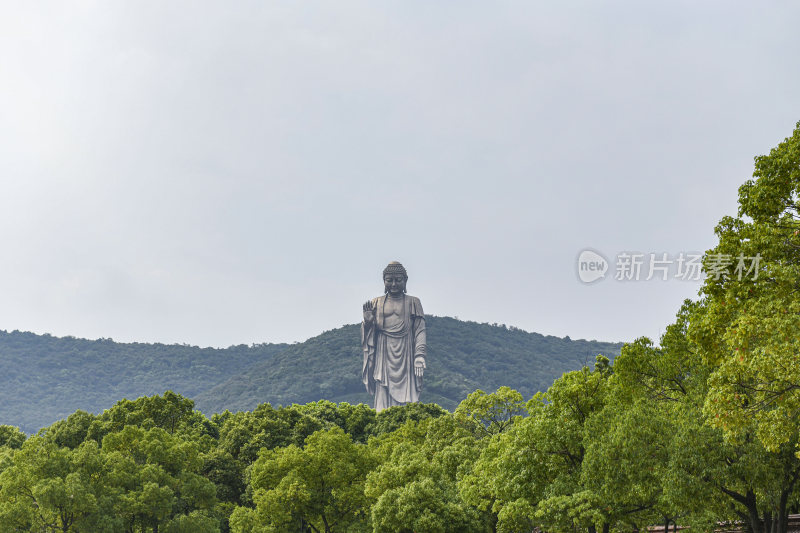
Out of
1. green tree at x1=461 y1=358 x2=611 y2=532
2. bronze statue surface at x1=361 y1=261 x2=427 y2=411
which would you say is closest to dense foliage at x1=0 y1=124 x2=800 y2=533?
green tree at x1=461 y1=358 x2=611 y2=532

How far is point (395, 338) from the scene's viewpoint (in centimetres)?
7600

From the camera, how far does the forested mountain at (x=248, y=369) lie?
110625 mm

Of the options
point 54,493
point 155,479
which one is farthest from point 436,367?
point 54,493

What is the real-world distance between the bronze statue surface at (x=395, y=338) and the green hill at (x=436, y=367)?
81.5 feet

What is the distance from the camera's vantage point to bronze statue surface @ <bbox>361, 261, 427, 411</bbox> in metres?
75.2

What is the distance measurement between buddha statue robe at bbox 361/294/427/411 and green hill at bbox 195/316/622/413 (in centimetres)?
Result: 2477

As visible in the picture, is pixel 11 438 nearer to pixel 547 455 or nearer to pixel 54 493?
pixel 54 493

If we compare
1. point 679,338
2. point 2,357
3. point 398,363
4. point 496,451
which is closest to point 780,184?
point 679,338

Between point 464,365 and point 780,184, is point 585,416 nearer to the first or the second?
point 780,184

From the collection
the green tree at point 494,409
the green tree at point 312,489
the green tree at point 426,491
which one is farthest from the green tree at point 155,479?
the green tree at point 494,409

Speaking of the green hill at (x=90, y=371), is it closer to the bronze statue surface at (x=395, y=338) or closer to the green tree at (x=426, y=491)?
the bronze statue surface at (x=395, y=338)

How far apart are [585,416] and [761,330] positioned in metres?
9.63

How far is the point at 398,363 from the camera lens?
7550 cm

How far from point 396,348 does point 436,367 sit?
137 feet
